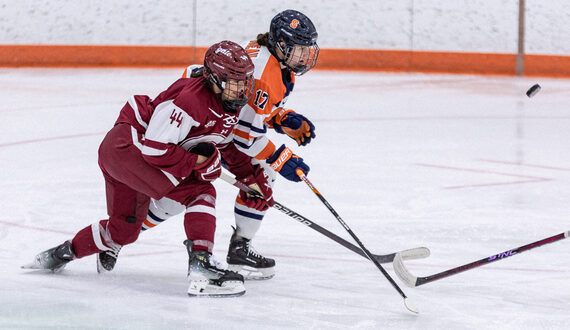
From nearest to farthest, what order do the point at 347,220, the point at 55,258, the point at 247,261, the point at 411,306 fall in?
the point at 411,306 → the point at 55,258 → the point at 247,261 → the point at 347,220

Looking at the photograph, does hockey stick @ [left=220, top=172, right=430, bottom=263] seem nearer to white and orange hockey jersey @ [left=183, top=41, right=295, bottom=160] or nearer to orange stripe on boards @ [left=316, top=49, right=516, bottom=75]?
white and orange hockey jersey @ [left=183, top=41, right=295, bottom=160]

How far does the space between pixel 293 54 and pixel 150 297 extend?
2.73 feet

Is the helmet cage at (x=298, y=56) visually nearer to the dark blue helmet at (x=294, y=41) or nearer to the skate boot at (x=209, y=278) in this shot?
the dark blue helmet at (x=294, y=41)

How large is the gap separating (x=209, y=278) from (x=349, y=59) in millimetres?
6285

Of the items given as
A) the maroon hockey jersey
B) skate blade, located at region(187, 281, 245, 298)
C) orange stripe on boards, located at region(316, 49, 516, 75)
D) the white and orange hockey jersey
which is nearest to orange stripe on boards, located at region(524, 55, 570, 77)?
orange stripe on boards, located at region(316, 49, 516, 75)

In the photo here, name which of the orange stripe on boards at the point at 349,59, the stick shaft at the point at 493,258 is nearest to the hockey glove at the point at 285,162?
the stick shaft at the point at 493,258

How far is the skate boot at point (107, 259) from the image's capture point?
285 centimetres

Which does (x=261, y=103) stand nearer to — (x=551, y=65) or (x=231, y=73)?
(x=231, y=73)

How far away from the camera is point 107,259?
2.85 meters

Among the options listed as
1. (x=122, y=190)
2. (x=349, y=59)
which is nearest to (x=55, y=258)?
(x=122, y=190)

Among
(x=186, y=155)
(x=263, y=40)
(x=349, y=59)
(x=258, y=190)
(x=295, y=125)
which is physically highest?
(x=263, y=40)

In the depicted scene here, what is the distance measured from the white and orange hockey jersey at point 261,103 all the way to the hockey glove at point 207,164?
179 mm

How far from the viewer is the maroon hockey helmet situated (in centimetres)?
258

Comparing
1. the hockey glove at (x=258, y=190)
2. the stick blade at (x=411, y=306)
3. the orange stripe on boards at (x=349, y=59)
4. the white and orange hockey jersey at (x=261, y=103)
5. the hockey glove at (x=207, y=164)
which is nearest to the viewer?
the stick blade at (x=411, y=306)
